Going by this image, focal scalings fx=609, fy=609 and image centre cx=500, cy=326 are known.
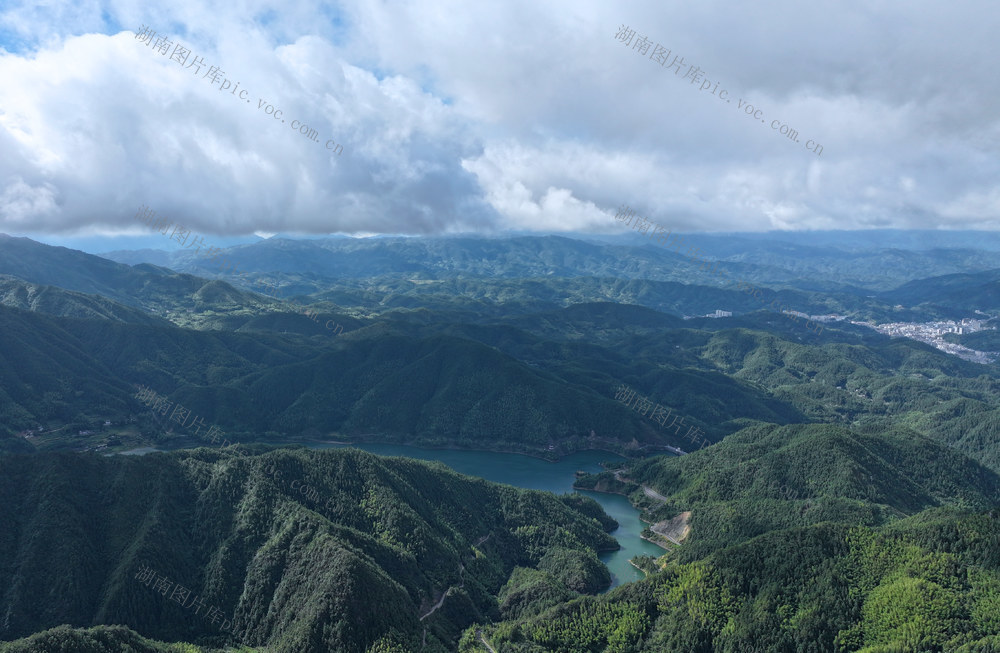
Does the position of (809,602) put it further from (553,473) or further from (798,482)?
(553,473)

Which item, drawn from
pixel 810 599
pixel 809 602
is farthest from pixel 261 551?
pixel 810 599

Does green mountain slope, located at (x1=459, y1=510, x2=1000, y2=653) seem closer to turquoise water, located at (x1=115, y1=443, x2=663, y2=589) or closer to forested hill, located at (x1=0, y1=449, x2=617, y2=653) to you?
forested hill, located at (x1=0, y1=449, x2=617, y2=653)

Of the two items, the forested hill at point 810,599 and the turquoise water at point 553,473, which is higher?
the forested hill at point 810,599

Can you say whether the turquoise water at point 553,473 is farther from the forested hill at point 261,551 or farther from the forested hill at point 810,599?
the forested hill at point 810,599

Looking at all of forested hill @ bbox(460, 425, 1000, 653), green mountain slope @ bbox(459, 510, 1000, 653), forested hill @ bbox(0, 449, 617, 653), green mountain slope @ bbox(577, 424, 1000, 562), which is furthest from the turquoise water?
green mountain slope @ bbox(459, 510, 1000, 653)

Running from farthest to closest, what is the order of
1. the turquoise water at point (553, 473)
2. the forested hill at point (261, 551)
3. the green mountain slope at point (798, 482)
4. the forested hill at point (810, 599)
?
the turquoise water at point (553, 473)
the green mountain slope at point (798, 482)
the forested hill at point (261, 551)
the forested hill at point (810, 599)

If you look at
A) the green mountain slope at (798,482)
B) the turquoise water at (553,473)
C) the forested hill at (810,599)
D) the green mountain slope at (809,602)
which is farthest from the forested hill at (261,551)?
the green mountain slope at (798,482)
